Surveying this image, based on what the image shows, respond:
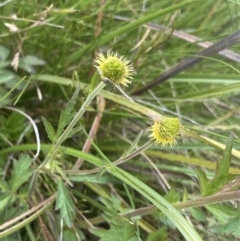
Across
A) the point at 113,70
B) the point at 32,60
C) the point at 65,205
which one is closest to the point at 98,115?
the point at 32,60

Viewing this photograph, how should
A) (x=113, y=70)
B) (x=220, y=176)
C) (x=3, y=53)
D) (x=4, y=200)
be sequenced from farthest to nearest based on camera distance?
1. (x=3, y=53)
2. (x=4, y=200)
3. (x=220, y=176)
4. (x=113, y=70)

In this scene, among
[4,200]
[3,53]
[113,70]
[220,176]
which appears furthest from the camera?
[3,53]

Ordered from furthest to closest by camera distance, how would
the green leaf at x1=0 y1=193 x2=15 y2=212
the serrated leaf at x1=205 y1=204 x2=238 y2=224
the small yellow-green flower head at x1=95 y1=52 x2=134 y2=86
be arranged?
the green leaf at x1=0 y1=193 x2=15 y2=212 < the serrated leaf at x1=205 y1=204 x2=238 y2=224 < the small yellow-green flower head at x1=95 y1=52 x2=134 y2=86

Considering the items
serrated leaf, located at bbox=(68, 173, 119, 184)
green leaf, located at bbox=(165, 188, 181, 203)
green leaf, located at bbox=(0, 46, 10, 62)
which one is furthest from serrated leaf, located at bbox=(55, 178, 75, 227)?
green leaf, located at bbox=(0, 46, 10, 62)

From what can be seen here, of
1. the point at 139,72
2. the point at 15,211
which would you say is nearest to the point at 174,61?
the point at 139,72

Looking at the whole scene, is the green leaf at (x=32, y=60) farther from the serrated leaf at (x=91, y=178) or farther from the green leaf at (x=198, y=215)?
the green leaf at (x=198, y=215)

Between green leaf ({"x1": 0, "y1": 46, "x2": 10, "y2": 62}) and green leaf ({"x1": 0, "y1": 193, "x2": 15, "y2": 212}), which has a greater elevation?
green leaf ({"x1": 0, "y1": 46, "x2": 10, "y2": 62})

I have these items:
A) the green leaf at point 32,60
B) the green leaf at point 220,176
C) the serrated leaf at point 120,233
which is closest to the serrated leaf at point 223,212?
the green leaf at point 220,176

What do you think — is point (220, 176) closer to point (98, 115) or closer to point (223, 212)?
point (223, 212)

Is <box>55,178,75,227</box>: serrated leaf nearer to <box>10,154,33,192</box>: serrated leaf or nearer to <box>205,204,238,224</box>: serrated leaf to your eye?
<box>10,154,33,192</box>: serrated leaf
